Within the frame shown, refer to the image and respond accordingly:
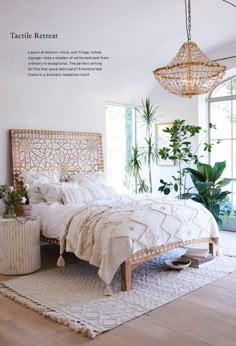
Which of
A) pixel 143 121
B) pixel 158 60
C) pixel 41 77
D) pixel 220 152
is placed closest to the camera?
pixel 41 77

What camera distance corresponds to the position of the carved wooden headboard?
215 inches

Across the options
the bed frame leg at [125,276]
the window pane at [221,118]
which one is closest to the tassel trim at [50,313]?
the bed frame leg at [125,276]

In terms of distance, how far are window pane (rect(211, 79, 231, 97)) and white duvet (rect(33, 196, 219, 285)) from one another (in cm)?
287

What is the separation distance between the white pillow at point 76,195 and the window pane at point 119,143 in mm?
1848

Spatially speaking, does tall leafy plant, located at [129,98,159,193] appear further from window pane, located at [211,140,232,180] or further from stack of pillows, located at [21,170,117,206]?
stack of pillows, located at [21,170,117,206]

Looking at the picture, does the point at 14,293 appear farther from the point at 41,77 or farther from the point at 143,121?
the point at 143,121

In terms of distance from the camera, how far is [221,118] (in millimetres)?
6824

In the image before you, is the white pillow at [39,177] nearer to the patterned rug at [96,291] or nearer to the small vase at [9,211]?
the small vase at [9,211]

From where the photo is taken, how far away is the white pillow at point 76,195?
495 centimetres

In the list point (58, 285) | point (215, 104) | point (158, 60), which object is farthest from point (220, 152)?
point (58, 285)

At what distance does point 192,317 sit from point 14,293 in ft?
5.47

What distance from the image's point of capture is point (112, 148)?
718 cm

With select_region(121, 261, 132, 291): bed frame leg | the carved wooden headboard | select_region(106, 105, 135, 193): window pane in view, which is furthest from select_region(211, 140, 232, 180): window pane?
select_region(121, 261, 132, 291): bed frame leg

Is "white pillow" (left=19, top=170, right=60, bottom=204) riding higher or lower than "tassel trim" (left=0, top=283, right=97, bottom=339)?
higher
